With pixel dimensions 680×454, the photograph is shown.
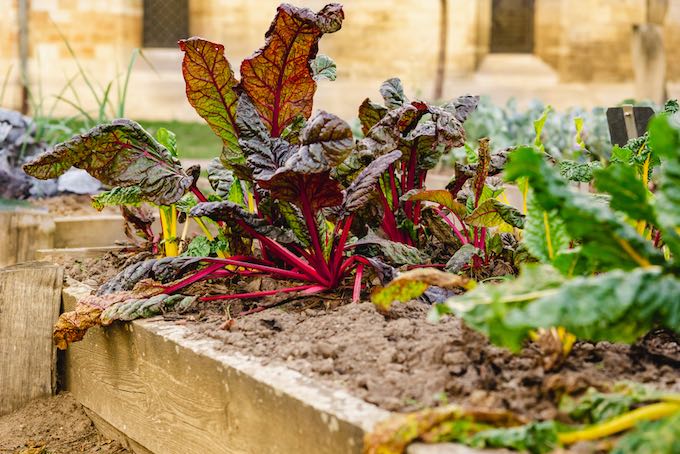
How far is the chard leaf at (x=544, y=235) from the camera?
1.62 m

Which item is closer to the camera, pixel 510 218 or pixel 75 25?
pixel 510 218

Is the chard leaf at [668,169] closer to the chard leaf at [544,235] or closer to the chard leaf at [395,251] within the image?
the chard leaf at [544,235]

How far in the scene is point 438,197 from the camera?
7.52 ft

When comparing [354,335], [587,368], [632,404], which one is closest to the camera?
[632,404]

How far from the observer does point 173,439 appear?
6.75ft

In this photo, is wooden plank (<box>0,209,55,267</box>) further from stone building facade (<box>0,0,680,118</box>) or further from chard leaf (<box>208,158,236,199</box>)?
stone building facade (<box>0,0,680,118</box>)

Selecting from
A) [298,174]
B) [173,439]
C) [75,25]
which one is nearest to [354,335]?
[298,174]

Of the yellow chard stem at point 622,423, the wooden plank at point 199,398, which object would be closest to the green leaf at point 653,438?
the yellow chard stem at point 622,423

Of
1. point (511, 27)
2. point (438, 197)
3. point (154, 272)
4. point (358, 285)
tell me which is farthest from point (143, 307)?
point (511, 27)

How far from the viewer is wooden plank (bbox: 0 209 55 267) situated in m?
3.43

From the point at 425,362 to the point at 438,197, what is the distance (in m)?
0.74

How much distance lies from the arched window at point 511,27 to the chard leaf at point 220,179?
32.1ft

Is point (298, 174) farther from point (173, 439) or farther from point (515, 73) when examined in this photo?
point (515, 73)

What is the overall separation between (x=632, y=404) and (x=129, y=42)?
10567 mm
